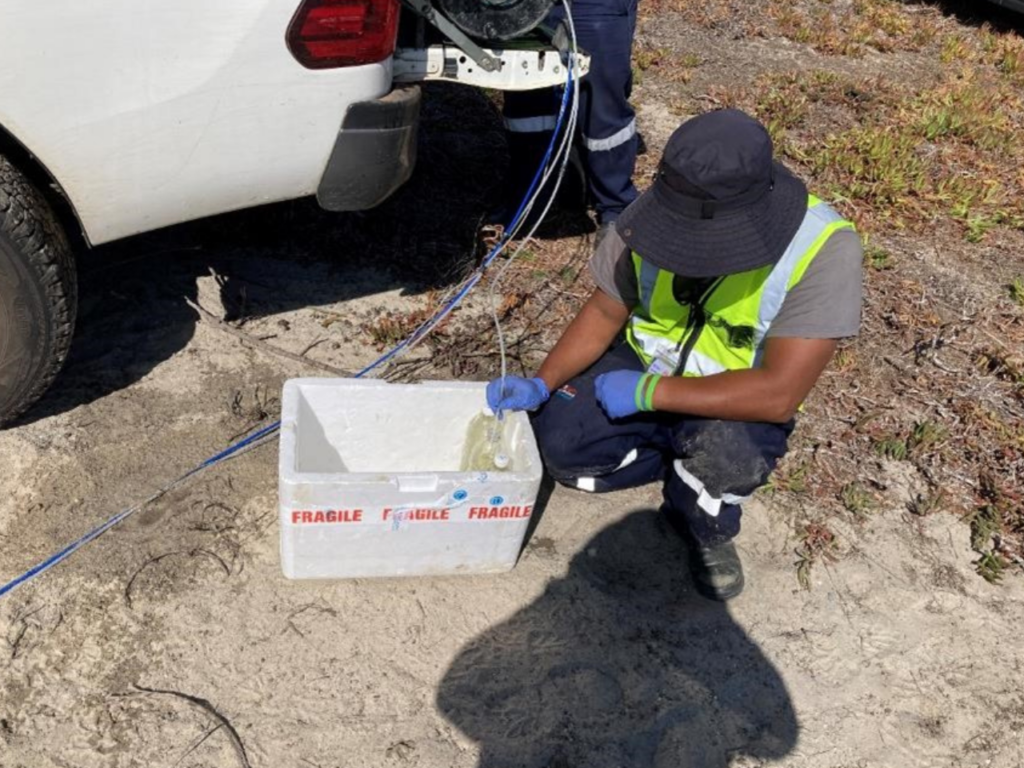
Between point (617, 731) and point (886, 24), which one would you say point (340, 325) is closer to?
point (617, 731)

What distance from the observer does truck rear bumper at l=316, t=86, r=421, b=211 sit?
2.76 m

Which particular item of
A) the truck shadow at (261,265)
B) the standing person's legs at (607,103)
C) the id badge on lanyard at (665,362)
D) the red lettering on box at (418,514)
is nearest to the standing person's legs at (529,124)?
the standing person's legs at (607,103)

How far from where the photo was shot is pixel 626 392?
8.99ft

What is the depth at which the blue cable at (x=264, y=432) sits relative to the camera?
8.59 ft

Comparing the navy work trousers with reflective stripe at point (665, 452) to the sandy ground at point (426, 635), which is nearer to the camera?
the sandy ground at point (426, 635)

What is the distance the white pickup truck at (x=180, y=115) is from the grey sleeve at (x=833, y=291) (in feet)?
4.10

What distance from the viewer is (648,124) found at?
17.8 ft

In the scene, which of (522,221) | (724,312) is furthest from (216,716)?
(522,221)

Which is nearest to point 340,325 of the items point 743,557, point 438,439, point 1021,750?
point 438,439

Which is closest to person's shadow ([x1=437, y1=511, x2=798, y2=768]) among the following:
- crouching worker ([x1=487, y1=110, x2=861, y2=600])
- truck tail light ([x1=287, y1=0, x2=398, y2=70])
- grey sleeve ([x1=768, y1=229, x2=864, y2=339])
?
crouching worker ([x1=487, y1=110, x2=861, y2=600])

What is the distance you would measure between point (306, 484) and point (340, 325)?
1405 mm

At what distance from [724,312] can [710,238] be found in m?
0.46

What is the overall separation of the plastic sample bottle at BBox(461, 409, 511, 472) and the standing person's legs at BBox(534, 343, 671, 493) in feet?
0.81

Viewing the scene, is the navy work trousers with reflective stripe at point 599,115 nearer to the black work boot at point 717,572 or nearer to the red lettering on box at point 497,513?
the black work boot at point 717,572
